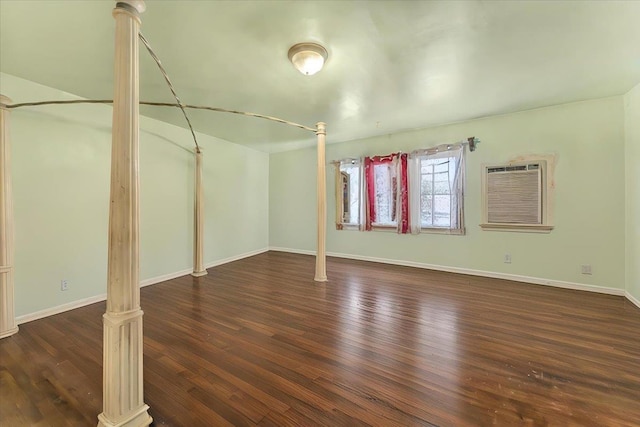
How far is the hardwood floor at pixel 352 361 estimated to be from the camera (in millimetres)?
1438

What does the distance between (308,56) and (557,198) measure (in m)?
4.05

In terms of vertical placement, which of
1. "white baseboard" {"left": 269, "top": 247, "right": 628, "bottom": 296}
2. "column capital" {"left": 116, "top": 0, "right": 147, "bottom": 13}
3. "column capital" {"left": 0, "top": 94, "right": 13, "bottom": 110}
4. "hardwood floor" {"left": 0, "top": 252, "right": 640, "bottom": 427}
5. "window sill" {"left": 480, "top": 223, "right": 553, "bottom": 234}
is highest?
"column capital" {"left": 116, "top": 0, "right": 147, "bottom": 13}

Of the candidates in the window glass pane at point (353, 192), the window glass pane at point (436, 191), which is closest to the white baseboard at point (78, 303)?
the window glass pane at point (353, 192)

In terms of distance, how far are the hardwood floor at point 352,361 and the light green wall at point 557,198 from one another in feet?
1.94

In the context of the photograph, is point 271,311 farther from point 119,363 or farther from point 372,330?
point 119,363

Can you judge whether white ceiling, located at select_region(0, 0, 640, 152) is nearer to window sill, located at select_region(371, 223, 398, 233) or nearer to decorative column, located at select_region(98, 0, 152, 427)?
decorative column, located at select_region(98, 0, 152, 427)

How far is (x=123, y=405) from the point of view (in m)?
1.29

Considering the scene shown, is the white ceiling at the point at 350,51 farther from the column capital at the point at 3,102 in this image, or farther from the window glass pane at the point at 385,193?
the window glass pane at the point at 385,193

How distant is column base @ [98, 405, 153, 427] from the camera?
A: 128 cm

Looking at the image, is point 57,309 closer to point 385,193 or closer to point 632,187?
point 385,193

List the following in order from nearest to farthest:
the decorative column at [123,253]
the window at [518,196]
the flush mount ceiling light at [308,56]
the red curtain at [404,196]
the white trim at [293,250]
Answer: the decorative column at [123,253] < the flush mount ceiling light at [308,56] < the window at [518,196] < the red curtain at [404,196] < the white trim at [293,250]

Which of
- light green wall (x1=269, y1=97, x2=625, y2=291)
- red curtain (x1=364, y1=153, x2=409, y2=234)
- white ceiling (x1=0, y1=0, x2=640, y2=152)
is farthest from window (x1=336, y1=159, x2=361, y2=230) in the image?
white ceiling (x1=0, y1=0, x2=640, y2=152)

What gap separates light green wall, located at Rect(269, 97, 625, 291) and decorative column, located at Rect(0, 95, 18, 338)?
16.7 feet

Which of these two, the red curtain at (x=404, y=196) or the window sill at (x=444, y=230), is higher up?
the red curtain at (x=404, y=196)
